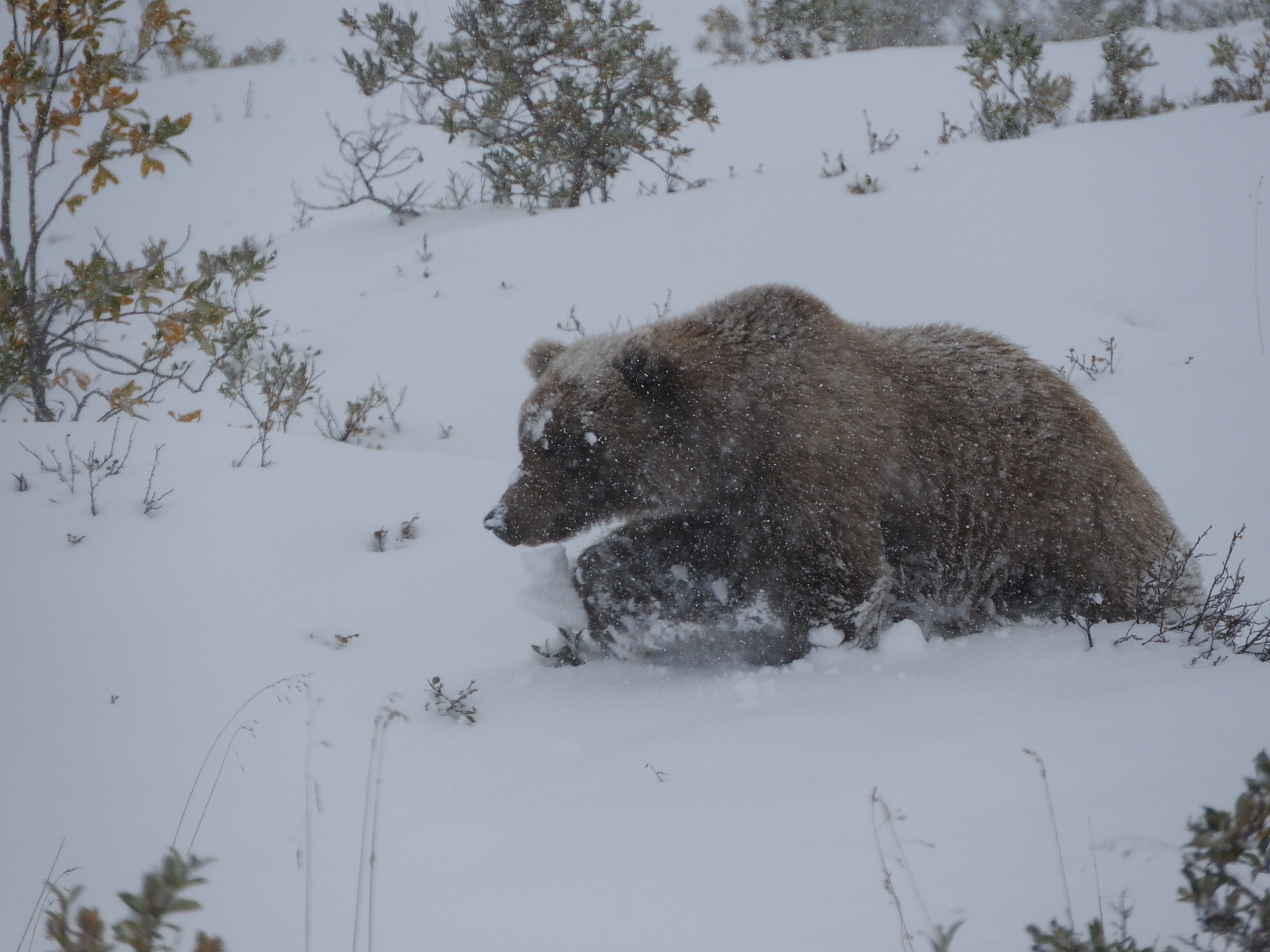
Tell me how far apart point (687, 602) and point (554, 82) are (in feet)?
25.4

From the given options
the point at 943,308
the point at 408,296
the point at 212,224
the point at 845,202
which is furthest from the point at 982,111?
the point at 212,224

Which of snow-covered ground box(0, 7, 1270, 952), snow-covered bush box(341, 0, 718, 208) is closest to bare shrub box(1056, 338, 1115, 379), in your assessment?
snow-covered ground box(0, 7, 1270, 952)

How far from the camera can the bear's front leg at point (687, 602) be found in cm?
295

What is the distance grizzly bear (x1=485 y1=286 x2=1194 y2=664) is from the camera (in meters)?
2.91

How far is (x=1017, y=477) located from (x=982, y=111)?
730 cm

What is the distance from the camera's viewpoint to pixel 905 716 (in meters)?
2.26

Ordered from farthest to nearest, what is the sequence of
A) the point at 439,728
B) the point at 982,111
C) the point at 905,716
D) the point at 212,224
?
the point at 212,224 < the point at 982,111 < the point at 439,728 < the point at 905,716

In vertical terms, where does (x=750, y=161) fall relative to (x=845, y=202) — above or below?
above

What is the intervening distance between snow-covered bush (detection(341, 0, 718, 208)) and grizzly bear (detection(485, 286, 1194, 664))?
21.0ft

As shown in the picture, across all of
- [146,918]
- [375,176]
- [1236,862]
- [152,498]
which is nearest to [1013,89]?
[375,176]

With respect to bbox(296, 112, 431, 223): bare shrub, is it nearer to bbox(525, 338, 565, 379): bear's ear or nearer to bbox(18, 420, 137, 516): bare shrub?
bbox(18, 420, 137, 516): bare shrub

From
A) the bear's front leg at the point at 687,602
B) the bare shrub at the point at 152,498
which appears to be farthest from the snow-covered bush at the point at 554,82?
the bear's front leg at the point at 687,602

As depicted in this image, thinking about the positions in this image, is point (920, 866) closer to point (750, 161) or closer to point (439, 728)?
A: point (439, 728)

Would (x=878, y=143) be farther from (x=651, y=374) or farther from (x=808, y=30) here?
(x=651, y=374)
